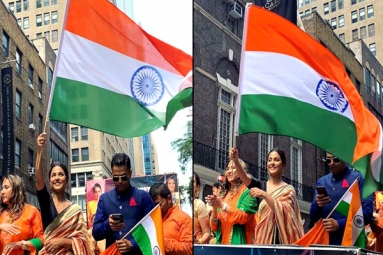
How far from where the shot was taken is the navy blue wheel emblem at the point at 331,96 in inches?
260

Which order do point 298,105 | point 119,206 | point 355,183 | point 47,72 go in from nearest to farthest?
point 119,206 < point 355,183 < point 298,105 < point 47,72

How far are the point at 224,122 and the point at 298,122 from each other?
82cm

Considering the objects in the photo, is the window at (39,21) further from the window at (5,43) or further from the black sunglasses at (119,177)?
the black sunglasses at (119,177)

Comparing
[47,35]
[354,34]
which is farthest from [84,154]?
[354,34]

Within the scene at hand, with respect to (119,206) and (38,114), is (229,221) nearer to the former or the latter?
(119,206)

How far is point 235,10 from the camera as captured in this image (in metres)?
6.34

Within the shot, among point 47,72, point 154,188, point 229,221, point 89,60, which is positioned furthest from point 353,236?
point 47,72

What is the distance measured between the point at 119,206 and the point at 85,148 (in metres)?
0.84

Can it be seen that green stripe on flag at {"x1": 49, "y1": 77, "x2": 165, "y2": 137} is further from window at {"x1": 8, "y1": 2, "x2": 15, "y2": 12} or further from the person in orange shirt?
window at {"x1": 8, "y1": 2, "x2": 15, "y2": 12}

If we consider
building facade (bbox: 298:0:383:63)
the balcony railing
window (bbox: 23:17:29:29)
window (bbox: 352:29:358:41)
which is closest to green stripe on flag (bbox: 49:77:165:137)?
the balcony railing

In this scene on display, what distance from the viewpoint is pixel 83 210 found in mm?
6289

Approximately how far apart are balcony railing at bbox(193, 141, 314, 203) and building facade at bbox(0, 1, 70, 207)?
1.26 m

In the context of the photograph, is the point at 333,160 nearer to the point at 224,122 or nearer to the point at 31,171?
the point at 224,122

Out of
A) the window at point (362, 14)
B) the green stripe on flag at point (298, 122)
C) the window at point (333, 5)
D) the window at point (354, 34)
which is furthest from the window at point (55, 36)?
the window at point (333, 5)
